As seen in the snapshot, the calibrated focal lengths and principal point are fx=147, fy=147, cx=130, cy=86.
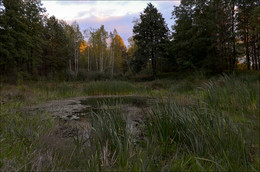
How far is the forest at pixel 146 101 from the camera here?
1.25 metres

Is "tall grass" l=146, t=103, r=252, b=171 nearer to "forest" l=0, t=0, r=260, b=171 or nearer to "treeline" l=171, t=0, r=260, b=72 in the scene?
"forest" l=0, t=0, r=260, b=171

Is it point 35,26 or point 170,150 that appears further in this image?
point 35,26

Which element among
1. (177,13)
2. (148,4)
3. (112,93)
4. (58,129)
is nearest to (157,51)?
(177,13)

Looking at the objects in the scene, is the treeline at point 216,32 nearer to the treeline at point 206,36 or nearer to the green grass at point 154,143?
the treeline at point 206,36

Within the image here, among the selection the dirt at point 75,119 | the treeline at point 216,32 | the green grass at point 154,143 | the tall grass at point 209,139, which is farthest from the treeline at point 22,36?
the treeline at point 216,32

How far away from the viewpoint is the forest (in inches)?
49.2

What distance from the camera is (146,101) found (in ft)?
18.7

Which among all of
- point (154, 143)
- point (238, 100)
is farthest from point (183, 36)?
point (154, 143)

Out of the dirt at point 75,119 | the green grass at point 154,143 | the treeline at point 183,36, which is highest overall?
the treeline at point 183,36

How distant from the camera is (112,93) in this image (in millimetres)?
7695

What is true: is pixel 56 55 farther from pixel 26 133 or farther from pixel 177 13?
pixel 26 133

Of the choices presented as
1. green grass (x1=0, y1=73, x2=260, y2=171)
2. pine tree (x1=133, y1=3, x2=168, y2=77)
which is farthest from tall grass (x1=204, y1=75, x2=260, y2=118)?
pine tree (x1=133, y1=3, x2=168, y2=77)

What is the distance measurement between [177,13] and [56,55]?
18.9 m

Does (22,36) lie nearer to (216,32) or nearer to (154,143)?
(154,143)
